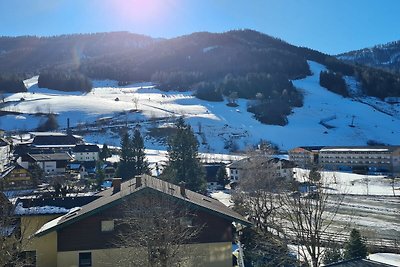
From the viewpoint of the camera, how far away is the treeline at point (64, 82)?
180125 millimetres

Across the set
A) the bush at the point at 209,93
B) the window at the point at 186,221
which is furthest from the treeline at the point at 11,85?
the window at the point at 186,221

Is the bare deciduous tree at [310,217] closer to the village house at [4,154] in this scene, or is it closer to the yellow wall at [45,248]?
the yellow wall at [45,248]

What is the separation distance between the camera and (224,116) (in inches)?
5153

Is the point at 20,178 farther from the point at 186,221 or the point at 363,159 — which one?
the point at 363,159

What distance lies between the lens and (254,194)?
99.8 feet

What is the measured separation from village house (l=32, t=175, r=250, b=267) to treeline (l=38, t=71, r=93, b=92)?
16841 centimetres

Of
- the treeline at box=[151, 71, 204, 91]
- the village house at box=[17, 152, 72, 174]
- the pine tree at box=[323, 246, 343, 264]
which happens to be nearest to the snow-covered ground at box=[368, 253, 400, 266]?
the pine tree at box=[323, 246, 343, 264]

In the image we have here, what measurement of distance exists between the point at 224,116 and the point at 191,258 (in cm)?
11545

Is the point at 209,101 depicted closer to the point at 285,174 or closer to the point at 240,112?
the point at 240,112

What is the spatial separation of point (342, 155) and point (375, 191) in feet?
112

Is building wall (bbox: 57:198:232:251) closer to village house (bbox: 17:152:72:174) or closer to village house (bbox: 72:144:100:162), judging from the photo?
village house (bbox: 17:152:72:174)

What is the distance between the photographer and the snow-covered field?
374 feet

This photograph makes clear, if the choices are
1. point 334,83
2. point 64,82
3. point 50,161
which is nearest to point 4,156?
point 50,161

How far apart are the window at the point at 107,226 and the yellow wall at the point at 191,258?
0.82m
